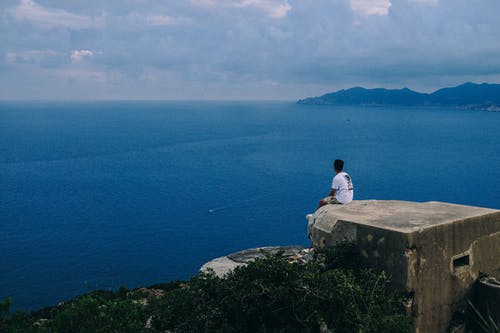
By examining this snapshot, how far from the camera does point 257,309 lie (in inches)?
297

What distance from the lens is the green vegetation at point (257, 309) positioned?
23.4ft

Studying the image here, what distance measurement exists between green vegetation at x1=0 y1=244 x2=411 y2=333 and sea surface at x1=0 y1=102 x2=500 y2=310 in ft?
29.9

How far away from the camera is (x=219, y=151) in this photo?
95812 mm

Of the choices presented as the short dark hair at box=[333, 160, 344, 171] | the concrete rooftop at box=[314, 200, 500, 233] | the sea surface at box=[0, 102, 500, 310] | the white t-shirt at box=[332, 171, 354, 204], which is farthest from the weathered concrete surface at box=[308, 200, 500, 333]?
the sea surface at box=[0, 102, 500, 310]

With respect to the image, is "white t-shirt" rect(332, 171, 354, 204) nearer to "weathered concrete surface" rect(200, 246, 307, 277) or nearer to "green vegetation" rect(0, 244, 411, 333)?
"weathered concrete surface" rect(200, 246, 307, 277)

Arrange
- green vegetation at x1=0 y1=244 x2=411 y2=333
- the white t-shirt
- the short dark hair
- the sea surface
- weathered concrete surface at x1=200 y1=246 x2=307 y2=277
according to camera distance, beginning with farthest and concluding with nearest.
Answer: the sea surface
weathered concrete surface at x1=200 y1=246 x2=307 y2=277
the short dark hair
the white t-shirt
green vegetation at x1=0 y1=244 x2=411 y2=333

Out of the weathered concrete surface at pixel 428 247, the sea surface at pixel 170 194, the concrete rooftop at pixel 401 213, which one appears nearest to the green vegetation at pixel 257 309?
the weathered concrete surface at pixel 428 247

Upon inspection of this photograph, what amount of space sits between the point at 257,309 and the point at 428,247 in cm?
356

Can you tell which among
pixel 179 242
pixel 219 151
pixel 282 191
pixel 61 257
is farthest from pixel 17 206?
pixel 219 151

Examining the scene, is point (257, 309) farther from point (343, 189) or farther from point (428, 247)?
point (343, 189)

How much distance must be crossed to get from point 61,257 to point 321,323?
37.0 metres

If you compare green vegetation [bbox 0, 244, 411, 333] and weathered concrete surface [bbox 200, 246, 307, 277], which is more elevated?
green vegetation [bbox 0, 244, 411, 333]

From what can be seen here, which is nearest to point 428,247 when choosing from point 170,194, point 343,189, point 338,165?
point 343,189

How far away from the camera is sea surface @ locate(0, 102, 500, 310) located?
38125 millimetres
